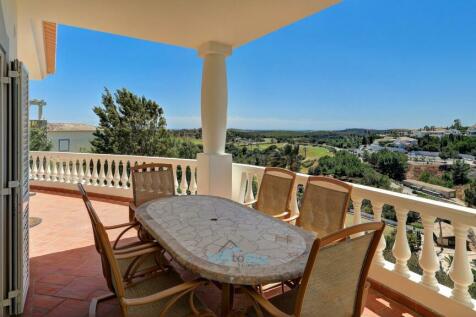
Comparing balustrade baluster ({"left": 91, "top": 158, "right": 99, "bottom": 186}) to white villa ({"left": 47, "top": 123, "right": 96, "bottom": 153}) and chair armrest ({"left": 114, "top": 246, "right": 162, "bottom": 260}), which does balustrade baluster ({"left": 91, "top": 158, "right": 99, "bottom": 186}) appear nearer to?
chair armrest ({"left": 114, "top": 246, "right": 162, "bottom": 260})

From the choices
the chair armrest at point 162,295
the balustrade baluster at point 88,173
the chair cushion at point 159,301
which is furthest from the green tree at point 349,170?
the balustrade baluster at point 88,173

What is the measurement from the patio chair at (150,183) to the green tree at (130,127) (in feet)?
50.3

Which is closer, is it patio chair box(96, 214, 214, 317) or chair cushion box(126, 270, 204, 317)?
patio chair box(96, 214, 214, 317)

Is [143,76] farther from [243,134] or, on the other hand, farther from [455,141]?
[455,141]

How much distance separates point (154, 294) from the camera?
142 centimetres

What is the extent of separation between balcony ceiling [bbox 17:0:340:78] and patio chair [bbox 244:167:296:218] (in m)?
1.77

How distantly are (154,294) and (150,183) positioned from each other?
7.20ft

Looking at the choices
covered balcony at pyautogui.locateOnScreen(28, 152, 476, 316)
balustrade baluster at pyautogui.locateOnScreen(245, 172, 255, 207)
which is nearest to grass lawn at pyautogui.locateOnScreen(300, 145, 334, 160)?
covered balcony at pyautogui.locateOnScreen(28, 152, 476, 316)

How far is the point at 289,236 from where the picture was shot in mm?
1941

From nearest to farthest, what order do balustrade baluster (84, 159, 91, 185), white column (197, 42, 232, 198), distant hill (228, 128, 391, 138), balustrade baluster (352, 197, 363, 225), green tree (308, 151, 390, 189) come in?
balustrade baluster (352, 197, 363, 225)
green tree (308, 151, 390, 189)
distant hill (228, 128, 391, 138)
white column (197, 42, 232, 198)
balustrade baluster (84, 159, 91, 185)

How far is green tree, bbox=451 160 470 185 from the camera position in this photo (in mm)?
2572

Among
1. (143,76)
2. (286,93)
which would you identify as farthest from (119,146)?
(286,93)

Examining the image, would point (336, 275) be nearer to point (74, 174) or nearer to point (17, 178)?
point (17, 178)

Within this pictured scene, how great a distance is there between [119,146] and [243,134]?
12.5 m
